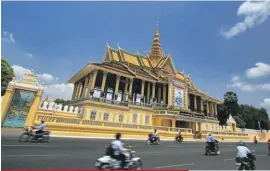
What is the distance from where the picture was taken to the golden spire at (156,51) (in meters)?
45.3

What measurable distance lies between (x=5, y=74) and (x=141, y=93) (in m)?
19.7

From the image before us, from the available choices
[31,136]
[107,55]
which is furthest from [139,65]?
[31,136]

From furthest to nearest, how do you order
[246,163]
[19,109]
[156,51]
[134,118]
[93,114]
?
[156,51]
[134,118]
[93,114]
[19,109]
[246,163]

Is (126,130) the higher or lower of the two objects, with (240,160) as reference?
higher

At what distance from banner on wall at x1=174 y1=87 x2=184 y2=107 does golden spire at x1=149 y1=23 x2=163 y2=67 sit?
9.07 meters

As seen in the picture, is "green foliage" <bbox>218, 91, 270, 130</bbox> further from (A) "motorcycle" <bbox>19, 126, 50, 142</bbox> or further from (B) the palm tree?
(A) "motorcycle" <bbox>19, 126, 50, 142</bbox>

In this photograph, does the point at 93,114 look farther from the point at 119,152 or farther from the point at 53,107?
the point at 119,152

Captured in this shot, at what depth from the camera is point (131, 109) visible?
29.1 m

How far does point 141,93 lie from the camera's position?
33.5 m

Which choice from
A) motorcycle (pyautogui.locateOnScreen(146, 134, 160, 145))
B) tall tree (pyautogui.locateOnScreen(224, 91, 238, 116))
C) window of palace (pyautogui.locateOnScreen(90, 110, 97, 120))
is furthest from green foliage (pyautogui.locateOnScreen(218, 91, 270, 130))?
motorcycle (pyautogui.locateOnScreen(146, 134, 160, 145))

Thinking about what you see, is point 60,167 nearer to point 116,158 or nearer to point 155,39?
point 116,158

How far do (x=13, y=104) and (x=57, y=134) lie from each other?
4.48 meters

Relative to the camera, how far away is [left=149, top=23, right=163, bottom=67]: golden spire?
4531 cm

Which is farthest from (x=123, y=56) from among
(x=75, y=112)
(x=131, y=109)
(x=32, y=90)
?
(x=32, y=90)
